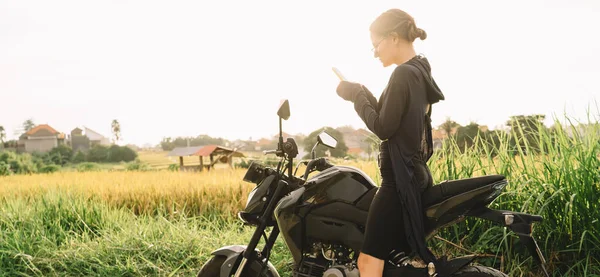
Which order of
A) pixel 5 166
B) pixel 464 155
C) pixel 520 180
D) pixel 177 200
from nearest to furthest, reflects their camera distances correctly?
1. pixel 520 180
2. pixel 464 155
3. pixel 177 200
4. pixel 5 166

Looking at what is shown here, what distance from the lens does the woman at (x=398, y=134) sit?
258 centimetres

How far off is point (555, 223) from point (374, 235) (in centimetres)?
207

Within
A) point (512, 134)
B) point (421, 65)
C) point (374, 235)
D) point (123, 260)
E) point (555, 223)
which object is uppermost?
point (421, 65)

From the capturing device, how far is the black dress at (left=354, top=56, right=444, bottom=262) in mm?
2576

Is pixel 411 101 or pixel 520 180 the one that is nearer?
pixel 411 101

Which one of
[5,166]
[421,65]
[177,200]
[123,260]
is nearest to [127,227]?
[123,260]

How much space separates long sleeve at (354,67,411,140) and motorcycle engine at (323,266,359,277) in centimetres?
75

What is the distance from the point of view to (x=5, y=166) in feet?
108

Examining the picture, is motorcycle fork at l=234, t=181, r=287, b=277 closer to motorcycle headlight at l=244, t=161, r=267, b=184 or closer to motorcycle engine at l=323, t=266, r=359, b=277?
motorcycle headlight at l=244, t=161, r=267, b=184

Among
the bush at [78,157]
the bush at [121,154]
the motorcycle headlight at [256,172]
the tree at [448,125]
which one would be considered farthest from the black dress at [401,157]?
the bush at [78,157]

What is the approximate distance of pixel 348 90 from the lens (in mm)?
2777

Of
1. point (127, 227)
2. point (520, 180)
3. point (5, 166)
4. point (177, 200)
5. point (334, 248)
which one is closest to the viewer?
point (334, 248)

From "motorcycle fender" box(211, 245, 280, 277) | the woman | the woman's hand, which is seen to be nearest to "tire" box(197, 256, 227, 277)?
"motorcycle fender" box(211, 245, 280, 277)

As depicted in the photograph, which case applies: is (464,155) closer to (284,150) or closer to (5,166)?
(284,150)
